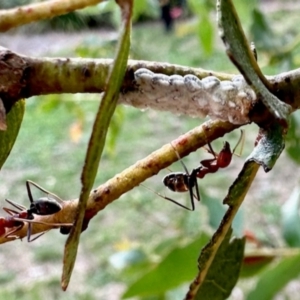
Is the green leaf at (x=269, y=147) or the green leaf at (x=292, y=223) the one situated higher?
the green leaf at (x=269, y=147)

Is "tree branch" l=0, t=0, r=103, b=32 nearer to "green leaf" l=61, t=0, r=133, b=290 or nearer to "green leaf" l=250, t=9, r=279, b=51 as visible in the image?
"green leaf" l=61, t=0, r=133, b=290

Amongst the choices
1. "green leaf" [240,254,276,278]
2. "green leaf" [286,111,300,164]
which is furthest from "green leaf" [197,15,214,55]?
"green leaf" [240,254,276,278]

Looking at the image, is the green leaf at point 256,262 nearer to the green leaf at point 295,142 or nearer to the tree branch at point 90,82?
the green leaf at point 295,142

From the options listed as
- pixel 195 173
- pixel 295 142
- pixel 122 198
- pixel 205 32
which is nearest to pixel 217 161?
pixel 195 173

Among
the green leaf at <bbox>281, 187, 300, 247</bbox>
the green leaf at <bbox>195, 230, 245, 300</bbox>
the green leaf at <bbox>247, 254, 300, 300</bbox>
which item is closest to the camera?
the green leaf at <bbox>195, 230, 245, 300</bbox>

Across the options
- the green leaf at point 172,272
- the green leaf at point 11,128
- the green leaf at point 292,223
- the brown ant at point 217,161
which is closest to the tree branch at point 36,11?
the green leaf at point 11,128

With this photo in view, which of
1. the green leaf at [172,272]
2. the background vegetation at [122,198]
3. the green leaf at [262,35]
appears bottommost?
the background vegetation at [122,198]
